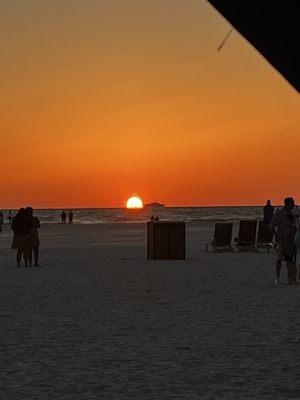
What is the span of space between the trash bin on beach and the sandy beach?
5.83m

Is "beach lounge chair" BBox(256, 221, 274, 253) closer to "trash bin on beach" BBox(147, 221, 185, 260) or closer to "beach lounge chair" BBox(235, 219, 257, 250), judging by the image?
"beach lounge chair" BBox(235, 219, 257, 250)

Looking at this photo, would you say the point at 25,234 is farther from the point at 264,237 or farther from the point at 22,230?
the point at 264,237

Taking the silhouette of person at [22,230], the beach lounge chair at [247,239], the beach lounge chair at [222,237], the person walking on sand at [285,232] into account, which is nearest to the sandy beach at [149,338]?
the person walking on sand at [285,232]

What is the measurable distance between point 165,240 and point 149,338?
14203mm

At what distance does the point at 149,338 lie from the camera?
310 inches

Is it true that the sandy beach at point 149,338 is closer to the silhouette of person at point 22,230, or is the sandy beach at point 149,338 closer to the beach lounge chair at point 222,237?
the silhouette of person at point 22,230

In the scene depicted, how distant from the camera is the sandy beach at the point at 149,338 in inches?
220

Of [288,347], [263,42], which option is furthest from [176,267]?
[263,42]

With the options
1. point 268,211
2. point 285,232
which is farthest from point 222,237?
point 285,232

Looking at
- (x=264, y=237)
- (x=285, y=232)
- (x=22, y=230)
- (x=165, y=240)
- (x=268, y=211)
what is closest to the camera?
(x=285, y=232)

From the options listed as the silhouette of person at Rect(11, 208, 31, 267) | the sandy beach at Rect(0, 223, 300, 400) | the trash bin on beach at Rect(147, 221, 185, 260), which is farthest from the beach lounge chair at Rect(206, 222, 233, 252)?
the sandy beach at Rect(0, 223, 300, 400)

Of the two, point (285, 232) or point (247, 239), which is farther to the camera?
point (247, 239)

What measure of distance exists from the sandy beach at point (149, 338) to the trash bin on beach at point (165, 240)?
5832mm

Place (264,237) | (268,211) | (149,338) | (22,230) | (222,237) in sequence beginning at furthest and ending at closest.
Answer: (268,211)
(264,237)
(222,237)
(22,230)
(149,338)
